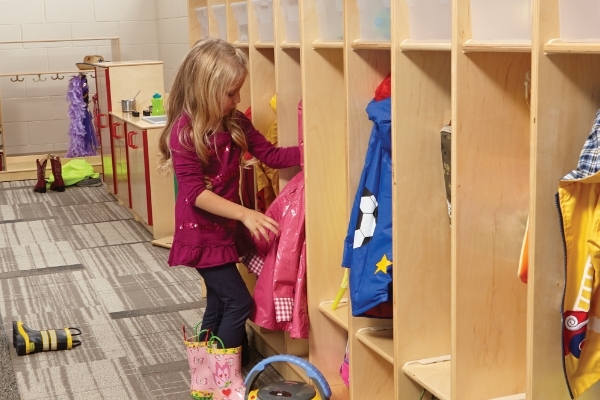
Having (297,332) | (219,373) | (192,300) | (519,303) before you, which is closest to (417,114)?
(519,303)

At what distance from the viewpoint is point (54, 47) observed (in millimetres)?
7605

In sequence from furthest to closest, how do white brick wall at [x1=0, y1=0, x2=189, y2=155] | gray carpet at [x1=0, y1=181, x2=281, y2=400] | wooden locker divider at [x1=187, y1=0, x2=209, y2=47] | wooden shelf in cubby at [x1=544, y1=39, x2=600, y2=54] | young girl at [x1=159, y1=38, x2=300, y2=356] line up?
white brick wall at [x1=0, y1=0, x2=189, y2=155] < wooden locker divider at [x1=187, y1=0, x2=209, y2=47] < gray carpet at [x1=0, y1=181, x2=281, y2=400] < young girl at [x1=159, y1=38, x2=300, y2=356] < wooden shelf in cubby at [x1=544, y1=39, x2=600, y2=54]

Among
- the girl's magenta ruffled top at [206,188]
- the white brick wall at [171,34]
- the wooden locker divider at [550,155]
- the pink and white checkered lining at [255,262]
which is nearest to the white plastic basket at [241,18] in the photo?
the girl's magenta ruffled top at [206,188]

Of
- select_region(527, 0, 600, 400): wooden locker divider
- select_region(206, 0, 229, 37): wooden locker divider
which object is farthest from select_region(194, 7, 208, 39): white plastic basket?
select_region(527, 0, 600, 400): wooden locker divider

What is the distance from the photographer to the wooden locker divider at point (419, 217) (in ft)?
6.64

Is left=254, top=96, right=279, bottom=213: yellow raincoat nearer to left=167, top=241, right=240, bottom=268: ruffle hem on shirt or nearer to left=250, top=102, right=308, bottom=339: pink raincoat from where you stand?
left=250, top=102, right=308, bottom=339: pink raincoat

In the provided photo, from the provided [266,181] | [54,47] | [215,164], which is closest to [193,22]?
[266,181]

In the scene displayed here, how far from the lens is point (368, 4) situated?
2182mm

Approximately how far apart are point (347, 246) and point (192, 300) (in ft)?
5.96

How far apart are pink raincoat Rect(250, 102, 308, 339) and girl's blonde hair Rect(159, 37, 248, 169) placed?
26 cm

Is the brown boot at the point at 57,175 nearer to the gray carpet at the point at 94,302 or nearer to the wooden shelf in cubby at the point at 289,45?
the gray carpet at the point at 94,302

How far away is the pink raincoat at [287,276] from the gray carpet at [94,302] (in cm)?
35

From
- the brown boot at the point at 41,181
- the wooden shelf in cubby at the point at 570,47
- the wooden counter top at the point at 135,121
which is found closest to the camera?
the wooden shelf in cubby at the point at 570,47

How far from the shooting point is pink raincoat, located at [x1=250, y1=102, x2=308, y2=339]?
2695 mm
